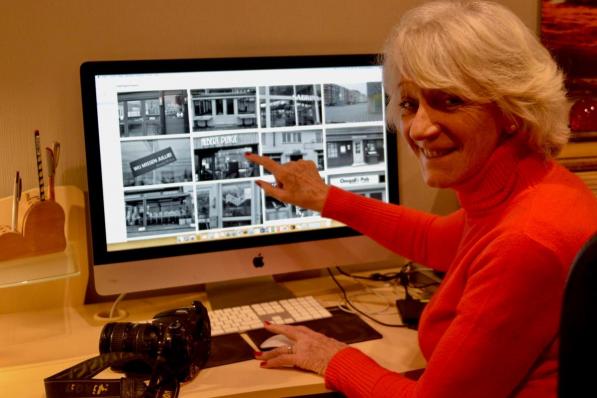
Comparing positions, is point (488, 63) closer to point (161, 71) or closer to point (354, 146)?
point (354, 146)

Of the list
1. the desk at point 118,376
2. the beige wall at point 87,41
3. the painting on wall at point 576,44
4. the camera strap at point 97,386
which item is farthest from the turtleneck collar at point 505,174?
the painting on wall at point 576,44

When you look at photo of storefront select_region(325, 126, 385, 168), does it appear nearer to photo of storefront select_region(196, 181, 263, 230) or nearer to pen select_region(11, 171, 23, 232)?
photo of storefront select_region(196, 181, 263, 230)

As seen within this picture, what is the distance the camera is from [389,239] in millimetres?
1536

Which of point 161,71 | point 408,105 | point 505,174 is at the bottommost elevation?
point 505,174

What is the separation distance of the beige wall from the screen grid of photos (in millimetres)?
221

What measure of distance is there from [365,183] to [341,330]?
1.30 feet

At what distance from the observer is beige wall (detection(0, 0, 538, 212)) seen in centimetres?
150

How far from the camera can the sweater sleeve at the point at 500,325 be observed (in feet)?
3.17

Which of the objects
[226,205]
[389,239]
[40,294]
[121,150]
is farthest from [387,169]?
[40,294]

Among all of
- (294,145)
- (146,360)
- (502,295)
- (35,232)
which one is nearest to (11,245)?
(35,232)

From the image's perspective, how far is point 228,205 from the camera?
149 cm

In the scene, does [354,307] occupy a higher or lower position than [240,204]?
lower

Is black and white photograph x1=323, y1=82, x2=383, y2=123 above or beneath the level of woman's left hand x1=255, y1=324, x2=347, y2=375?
above

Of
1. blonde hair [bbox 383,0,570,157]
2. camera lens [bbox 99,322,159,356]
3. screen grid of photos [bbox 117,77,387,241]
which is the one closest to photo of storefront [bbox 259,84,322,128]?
screen grid of photos [bbox 117,77,387,241]
